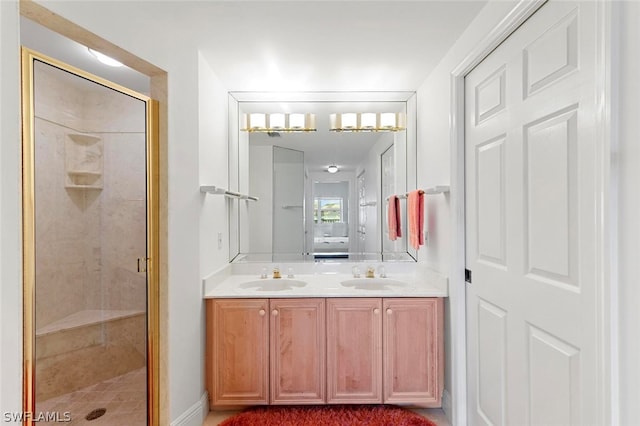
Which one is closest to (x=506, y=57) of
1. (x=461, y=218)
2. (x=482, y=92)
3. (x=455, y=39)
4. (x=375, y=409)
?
(x=482, y=92)

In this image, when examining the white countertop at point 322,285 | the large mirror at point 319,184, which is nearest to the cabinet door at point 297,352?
the white countertop at point 322,285

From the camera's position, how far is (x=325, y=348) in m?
1.97

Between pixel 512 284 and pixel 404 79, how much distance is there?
64.6 inches

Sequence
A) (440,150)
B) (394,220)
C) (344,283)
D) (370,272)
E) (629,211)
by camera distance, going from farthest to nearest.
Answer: (394,220), (370,272), (344,283), (440,150), (629,211)

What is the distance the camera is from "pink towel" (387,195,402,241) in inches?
101

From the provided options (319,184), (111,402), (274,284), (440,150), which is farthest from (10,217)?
(440,150)

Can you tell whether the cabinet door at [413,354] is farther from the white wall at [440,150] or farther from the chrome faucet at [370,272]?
the chrome faucet at [370,272]

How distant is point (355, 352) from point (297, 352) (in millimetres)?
370

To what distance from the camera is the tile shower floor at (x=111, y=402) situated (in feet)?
5.74

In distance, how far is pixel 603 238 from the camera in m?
0.90

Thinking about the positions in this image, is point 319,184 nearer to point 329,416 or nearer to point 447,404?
point 329,416

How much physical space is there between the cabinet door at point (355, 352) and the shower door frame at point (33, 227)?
1013 mm

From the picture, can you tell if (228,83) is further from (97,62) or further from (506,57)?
(506,57)

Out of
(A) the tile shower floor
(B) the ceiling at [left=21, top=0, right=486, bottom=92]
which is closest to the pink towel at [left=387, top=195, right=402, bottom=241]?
(B) the ceiling at [left=21, top=0, right=486, bottom=92]
